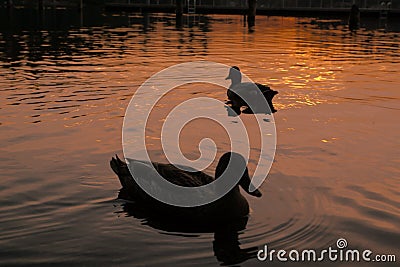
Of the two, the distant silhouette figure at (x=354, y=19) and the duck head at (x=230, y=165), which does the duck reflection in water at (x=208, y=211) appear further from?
the distant silhouette figure at (x=354, y=19)

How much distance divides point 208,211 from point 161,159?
3279mm

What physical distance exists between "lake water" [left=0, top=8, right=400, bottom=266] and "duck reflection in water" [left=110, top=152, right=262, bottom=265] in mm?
106

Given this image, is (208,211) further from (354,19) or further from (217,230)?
A: (354,19)

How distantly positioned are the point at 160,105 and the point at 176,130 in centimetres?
295

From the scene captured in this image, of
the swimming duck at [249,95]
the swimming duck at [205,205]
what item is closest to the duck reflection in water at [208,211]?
the swimming duck at [205,205]

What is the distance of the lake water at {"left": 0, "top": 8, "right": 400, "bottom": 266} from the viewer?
743cm

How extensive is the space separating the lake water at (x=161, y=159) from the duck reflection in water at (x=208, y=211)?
0.11m

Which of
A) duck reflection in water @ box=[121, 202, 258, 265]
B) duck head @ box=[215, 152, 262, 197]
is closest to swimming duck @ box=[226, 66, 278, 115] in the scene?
duck reflection in water @ box=[121, 202, 258, 265]

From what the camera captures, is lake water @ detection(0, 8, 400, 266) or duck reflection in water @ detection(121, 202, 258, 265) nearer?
duck reflection in water @ detection(121, 202, 258, 265)

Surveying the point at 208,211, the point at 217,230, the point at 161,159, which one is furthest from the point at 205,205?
the point at 161,159

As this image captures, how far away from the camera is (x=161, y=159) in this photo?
11.0 meters

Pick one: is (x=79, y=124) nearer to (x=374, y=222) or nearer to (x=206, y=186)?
(x=206, y=186)

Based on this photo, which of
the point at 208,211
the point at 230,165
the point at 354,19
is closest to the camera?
the point at 230,165

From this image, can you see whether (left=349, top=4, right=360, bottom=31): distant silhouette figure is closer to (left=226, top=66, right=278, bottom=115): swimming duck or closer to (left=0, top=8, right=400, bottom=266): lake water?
(left=0, top=8, right=400, bottom=266): lake water
